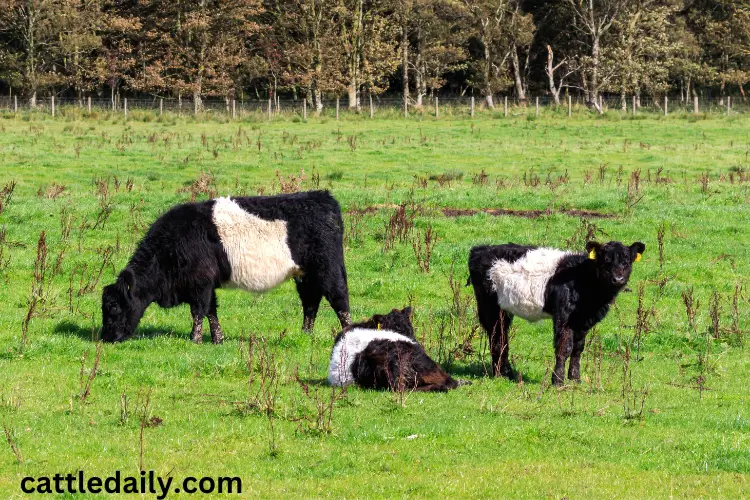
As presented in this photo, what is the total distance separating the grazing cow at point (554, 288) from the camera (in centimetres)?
1241

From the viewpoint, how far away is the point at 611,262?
1233 centimetres

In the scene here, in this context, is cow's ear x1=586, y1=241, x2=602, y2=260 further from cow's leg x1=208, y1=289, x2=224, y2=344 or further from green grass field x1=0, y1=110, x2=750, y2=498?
cow's leg x1=208, y1=289, x2=224, y2=344

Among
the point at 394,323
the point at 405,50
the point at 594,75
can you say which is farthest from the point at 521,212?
the point at 405,50

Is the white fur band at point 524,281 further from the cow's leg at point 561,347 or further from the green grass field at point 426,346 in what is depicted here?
the green grass field at point 426,346

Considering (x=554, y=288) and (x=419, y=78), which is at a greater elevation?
(x=419, y=78)

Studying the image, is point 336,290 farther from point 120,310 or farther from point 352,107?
point 352,107

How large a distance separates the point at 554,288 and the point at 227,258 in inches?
189

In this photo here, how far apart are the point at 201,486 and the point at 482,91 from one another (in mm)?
73091

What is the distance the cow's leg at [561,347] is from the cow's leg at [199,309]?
491cm

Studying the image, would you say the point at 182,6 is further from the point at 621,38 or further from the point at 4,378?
the point at 4,378

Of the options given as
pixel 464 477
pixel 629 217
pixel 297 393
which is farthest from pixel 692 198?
pixel 464 477


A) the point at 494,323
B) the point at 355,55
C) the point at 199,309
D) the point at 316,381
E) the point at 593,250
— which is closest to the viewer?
the point at 316,381

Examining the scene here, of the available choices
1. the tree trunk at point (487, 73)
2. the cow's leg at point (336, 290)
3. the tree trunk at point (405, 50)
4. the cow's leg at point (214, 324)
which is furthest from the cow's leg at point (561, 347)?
the tree trunk at point (487, 73)

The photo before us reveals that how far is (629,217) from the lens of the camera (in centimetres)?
2373
